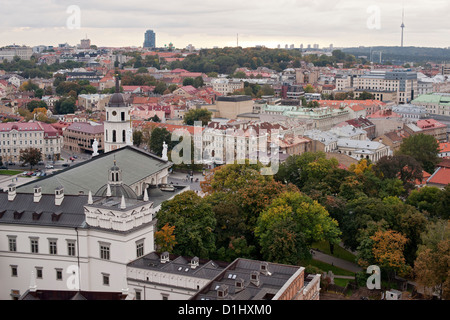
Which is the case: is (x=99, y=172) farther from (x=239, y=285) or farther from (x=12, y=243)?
(x=239, y=285)

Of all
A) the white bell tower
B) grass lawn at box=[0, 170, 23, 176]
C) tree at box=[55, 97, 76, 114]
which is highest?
the white bell tower

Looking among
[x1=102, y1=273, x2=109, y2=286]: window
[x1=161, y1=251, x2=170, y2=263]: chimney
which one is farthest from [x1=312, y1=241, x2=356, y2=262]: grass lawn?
[x1=102, y1=273, x2=109, y2=286]: window

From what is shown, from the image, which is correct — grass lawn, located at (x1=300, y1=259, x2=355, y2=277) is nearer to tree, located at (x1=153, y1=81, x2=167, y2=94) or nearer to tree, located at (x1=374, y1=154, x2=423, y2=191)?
tree, located at (x1=374, y1=154, x2=423, y2=191)

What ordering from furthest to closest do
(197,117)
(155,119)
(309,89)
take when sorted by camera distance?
(309,89) < (155,119) < (197,117)

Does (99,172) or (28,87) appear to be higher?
(28,87)

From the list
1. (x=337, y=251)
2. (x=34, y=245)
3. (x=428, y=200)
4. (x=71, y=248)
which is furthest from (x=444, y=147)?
(x=34, y=245)

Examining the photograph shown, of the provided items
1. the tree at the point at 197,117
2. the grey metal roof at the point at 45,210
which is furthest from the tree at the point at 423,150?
the grey metal roof at the point at 45,210

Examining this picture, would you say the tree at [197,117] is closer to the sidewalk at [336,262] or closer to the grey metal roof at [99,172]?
the grey metal roof at [99,172]
